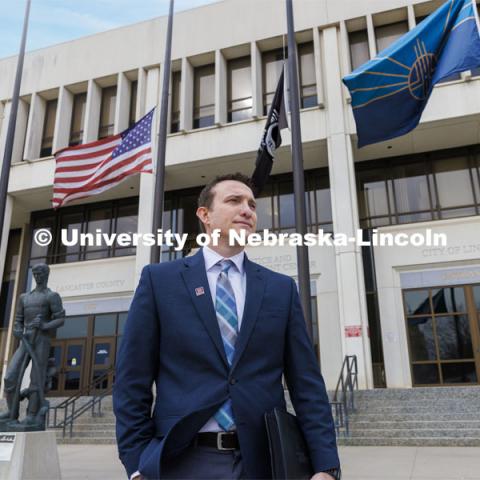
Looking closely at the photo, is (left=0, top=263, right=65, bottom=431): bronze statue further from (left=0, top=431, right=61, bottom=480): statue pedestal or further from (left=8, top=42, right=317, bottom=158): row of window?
(left=8, top=42, right=317, bottom=158): row of window

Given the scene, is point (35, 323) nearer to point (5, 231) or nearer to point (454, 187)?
point (5, 231)

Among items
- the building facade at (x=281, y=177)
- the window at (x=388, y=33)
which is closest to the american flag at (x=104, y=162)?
the building facade at (x=281, y=177)

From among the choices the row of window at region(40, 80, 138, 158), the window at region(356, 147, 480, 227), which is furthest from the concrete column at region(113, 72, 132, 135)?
the window at region(356, 147, 480, 227)

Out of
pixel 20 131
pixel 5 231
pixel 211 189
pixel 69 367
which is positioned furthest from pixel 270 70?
pixel 211 189

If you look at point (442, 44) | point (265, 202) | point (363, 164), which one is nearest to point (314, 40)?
point (363, 164)

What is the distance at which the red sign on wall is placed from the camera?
16.8 meters

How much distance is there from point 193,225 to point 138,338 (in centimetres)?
2060

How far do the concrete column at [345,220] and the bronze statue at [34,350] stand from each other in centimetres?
1154

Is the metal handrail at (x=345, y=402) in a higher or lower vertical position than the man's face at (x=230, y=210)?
lower

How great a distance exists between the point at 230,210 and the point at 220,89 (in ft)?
64.2

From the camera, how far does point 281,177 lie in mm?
21766

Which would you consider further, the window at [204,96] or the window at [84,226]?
the window at [84,226]

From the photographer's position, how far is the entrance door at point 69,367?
21.5m

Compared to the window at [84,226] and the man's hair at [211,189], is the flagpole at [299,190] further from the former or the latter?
the window at [84,226]
